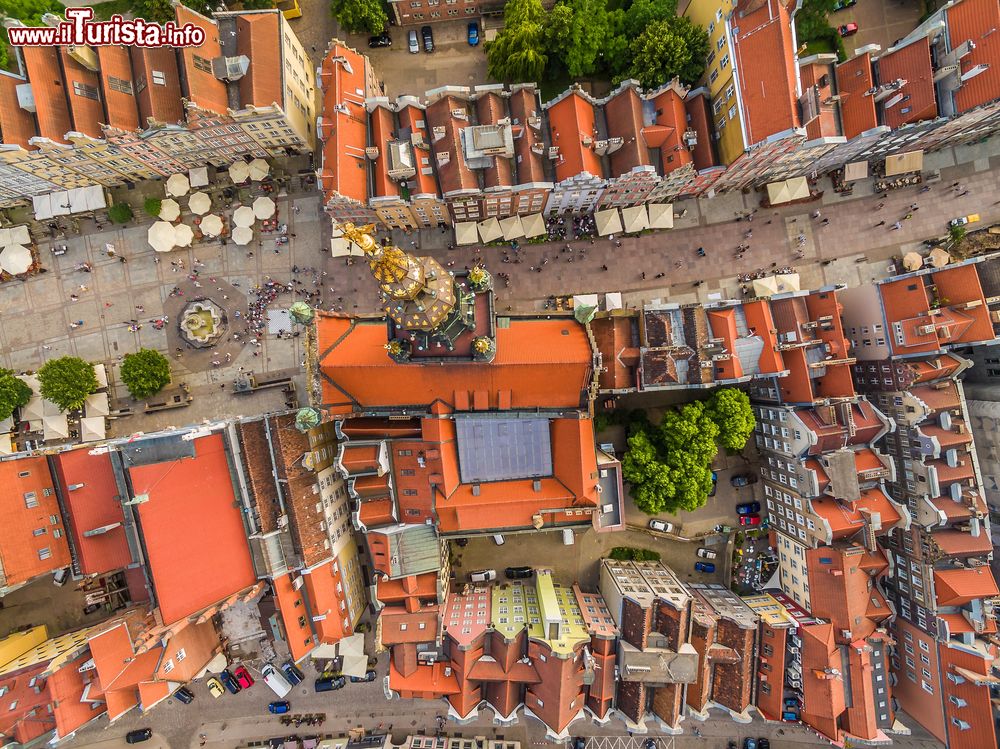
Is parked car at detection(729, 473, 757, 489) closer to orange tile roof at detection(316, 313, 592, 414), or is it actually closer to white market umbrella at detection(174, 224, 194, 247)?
orange tile roof at detection(316, 313, 592, 414)

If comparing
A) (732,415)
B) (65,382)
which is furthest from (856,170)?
(65,382)

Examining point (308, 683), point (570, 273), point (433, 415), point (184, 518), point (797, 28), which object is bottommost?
point (308, 683)

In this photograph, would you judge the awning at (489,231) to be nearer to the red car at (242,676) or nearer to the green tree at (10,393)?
the green tree at (10,393)

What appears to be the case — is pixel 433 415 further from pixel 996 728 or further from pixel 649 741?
pixel 996 728

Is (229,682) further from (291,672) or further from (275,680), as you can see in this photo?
(291,672)

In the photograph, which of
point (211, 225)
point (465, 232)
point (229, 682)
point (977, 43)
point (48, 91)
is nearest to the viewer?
point (977, 43)

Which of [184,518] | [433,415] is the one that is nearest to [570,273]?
[433,415]

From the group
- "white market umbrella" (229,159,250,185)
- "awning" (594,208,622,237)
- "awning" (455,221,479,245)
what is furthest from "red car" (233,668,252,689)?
"awning" (594,208,622,237)
